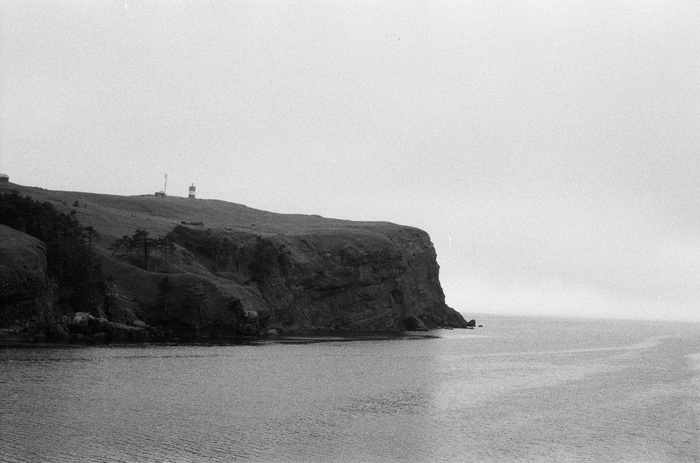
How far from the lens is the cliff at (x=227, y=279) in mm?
128250

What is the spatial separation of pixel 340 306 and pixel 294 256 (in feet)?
59.9

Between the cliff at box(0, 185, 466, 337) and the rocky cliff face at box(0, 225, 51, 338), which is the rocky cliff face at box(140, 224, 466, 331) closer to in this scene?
the cliff at box(0, 185, 466, 337)

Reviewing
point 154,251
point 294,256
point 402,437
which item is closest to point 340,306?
point 294,256

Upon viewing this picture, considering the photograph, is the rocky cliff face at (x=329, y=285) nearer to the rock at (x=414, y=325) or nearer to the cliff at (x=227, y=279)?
the cliff at (x=227, y=279)

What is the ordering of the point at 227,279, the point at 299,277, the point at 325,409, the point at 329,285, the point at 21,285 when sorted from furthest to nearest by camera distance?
the point at 329,285
the point at 299,277
the point at 227,279
the point at 21,285
the point at 325,409

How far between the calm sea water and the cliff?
82.6 ft

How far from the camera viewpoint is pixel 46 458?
4075 cm

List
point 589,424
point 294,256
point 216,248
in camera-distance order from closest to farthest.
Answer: point 589,424 → point 216,248 → point 294,256

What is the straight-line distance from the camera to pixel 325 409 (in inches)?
2432

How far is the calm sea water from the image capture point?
1829 inches

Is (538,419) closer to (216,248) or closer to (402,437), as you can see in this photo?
(402,437)

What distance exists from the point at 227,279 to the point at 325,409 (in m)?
94.8

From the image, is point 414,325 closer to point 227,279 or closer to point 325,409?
point 227,279

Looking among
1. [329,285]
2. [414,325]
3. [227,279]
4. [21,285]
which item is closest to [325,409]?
[21,285]
